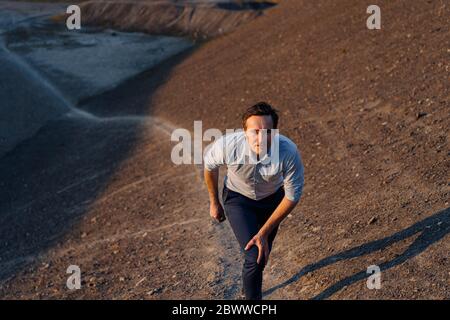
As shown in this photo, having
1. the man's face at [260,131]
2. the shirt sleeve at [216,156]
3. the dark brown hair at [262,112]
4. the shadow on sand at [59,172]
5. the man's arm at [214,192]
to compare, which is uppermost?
the dark brown hair at [262,112]

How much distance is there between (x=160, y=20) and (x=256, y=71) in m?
17.5

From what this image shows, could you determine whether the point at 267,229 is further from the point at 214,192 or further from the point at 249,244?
the point at 214,192

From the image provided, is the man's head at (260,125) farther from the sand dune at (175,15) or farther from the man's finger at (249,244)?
the sand dune at (175,15)

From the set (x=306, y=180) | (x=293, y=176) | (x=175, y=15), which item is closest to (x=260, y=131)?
(x=293, y=176)

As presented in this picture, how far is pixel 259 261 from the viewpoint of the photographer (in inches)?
283

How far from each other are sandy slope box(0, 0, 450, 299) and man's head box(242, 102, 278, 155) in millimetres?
2130

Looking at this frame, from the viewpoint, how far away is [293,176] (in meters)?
7.03

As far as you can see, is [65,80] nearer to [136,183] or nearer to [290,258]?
[136,183]

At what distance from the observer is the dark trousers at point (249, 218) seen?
7406 millimetres

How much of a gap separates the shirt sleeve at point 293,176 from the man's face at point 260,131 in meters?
0.26

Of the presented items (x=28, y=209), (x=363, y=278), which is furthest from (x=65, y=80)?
(x=363, y=278)

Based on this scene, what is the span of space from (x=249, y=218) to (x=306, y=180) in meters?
5.05

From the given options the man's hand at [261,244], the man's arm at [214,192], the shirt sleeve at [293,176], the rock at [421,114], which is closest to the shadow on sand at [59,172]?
the man's arm at [214,192]

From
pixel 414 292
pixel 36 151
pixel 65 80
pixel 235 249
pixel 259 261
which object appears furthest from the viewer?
pixel 65 80
